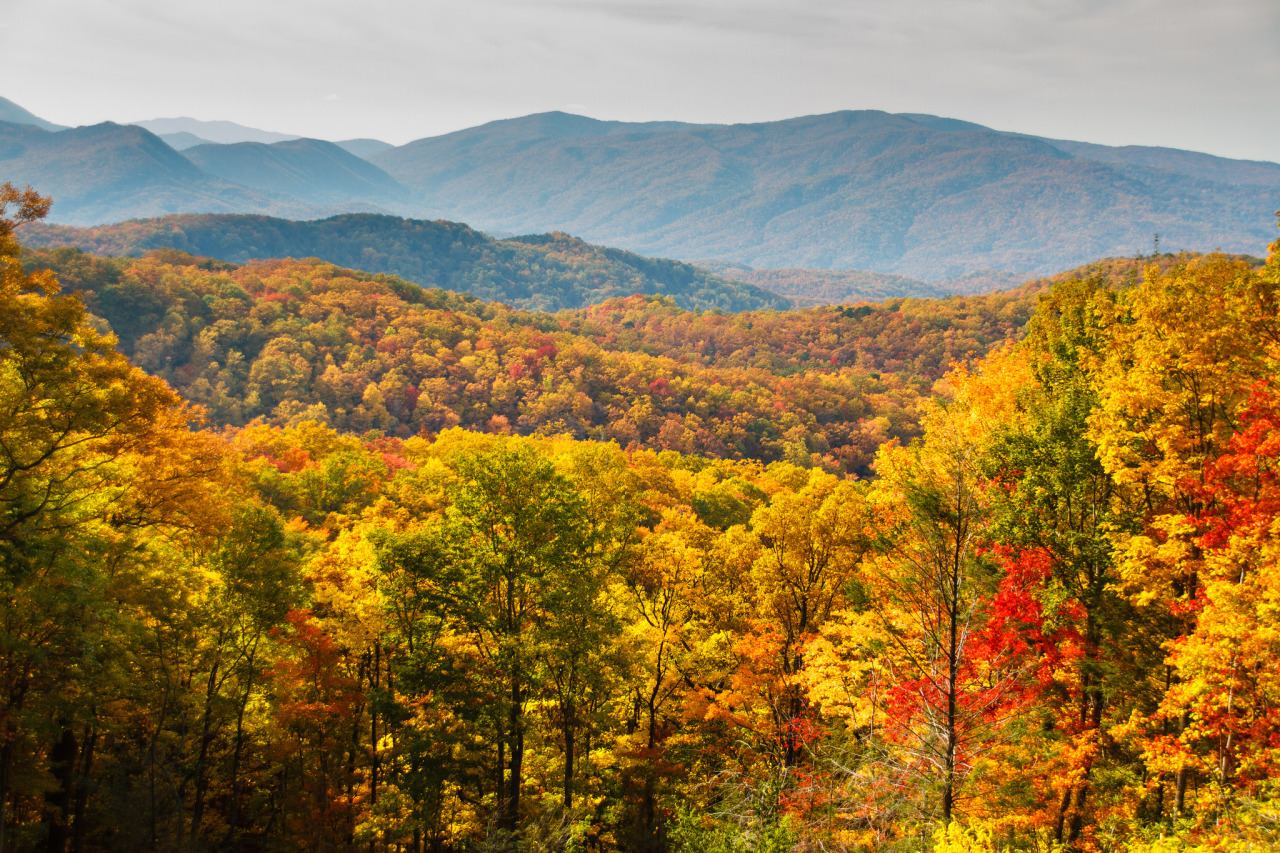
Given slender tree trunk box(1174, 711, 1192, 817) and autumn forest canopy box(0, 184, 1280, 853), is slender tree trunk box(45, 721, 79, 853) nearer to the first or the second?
autumn forest canopy box(0, 184, 1280, 853)

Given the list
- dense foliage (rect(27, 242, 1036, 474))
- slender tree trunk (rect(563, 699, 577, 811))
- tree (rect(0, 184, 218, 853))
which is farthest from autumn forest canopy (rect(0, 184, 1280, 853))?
dense foliage (rect(27, 242, 1036, 474))

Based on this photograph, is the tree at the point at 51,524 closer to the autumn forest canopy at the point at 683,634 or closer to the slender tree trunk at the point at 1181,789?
the autumn forest canopy at the point at 683,634

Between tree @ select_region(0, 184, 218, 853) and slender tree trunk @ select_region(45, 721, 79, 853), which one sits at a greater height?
tree @ select_region(0, 184, 218, 853)

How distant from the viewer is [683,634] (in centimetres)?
2227

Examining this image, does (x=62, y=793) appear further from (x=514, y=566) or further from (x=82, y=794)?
(x=514, y=566)

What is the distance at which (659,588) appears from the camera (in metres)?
25.0

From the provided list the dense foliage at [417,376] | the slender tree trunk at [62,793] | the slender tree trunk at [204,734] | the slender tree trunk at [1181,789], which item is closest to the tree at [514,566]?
the slender tree trunk at [204,734]

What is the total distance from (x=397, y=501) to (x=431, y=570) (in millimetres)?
24160

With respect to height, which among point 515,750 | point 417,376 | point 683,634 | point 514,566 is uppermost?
point 514,566

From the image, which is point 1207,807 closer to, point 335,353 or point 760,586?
point 760,586

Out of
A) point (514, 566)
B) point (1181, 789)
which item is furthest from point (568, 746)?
point (1181, 789)

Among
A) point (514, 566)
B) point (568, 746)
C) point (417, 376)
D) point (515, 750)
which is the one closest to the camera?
point (515, 750)

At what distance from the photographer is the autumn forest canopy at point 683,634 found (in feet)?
42.1

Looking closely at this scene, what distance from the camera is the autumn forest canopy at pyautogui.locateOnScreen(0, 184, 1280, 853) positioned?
12820 millimetres
